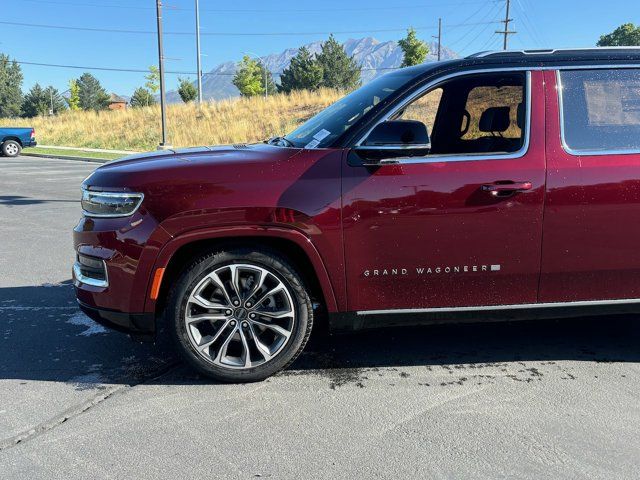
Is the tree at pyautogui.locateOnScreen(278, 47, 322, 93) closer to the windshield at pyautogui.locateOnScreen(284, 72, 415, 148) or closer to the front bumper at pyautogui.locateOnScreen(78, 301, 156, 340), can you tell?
the windshield at pyautogui.locateOnScreen(284, 72, 415, 148)

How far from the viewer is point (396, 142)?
330 centimetres

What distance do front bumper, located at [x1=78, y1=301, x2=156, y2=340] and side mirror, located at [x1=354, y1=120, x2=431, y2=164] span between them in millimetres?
1664

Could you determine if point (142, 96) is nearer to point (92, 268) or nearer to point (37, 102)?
point (37, 102)

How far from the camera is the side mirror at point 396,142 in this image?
329 cm

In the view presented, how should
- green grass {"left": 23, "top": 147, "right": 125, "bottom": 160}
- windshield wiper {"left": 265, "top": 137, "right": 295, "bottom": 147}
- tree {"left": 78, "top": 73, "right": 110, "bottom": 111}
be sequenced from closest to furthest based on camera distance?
windshield wiper {"left": 265, "top": 137, "right": 295, "bottom": 147} → green grass {"left": 23, "top": 147, "right": 125, "bottom": 160} → tree {"left": 78, "top": 73, "right": 110, "bottom": 111}

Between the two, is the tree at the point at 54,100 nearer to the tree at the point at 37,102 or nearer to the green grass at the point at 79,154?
the tree at the point at 37,102

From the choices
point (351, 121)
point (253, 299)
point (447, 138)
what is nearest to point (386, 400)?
point (253, 299)

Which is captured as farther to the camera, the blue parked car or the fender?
the blue parked car

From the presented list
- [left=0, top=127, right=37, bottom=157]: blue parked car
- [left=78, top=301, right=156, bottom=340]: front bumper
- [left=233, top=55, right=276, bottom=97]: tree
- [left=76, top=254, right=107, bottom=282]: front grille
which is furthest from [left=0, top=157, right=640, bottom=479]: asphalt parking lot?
[left=233, top=55, right=276, bottom=97]: tree

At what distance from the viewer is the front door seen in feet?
11.0

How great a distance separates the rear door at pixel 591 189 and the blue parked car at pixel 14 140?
86.9 feet

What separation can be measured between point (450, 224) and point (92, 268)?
223 cm

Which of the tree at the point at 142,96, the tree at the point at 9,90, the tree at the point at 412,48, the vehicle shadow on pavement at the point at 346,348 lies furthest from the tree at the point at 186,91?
the vehicle shadow on pavement at the point at 346,348

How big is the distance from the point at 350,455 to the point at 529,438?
37.7 inches
